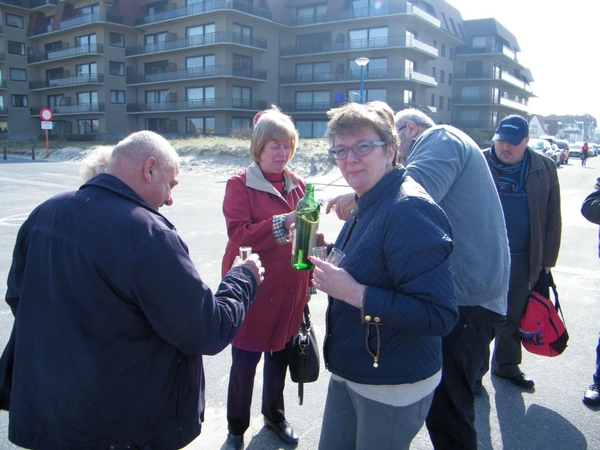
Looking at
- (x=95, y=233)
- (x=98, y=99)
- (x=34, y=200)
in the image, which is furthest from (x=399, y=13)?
(x=95, y=233)

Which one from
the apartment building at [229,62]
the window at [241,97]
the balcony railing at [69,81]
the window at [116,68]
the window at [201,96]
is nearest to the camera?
the apartment building at [229,62]

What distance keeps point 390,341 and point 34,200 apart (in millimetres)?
13848

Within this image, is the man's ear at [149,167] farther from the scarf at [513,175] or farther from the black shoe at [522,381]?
the black shoe at [522,381]

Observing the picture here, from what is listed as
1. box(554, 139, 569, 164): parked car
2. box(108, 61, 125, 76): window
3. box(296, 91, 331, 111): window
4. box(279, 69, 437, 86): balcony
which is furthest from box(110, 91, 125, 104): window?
box(554, 139, 569, 164): parked car

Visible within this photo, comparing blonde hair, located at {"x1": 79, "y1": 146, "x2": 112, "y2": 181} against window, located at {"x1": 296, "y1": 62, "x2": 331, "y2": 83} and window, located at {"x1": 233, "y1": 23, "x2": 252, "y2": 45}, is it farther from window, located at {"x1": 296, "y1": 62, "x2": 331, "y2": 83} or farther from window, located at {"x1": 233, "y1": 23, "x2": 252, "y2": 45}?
window, located at {"x1": 296, "y1": 62, "x2": 331, "y2": 83}

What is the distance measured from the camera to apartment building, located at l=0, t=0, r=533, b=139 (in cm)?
4434

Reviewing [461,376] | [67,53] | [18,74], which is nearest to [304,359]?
[461,376]

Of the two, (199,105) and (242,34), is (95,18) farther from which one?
(242,34)

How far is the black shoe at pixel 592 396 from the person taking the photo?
12.3ft

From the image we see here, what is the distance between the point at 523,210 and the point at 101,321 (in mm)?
3361

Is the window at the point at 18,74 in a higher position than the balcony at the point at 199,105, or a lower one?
higher

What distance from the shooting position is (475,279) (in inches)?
102

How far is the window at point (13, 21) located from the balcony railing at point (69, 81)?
24.0 feet


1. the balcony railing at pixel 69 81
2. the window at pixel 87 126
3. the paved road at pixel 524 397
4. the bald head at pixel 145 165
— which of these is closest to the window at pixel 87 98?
the balcony railing at pixel 69 81
